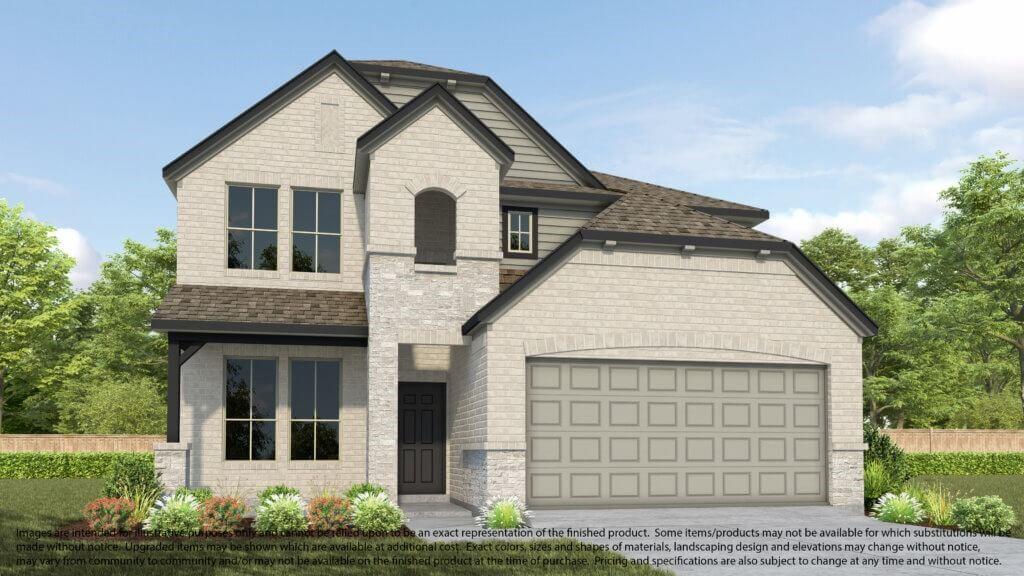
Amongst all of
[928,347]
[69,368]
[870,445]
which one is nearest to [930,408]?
[928,347]

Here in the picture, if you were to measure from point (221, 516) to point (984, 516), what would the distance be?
38.6ft

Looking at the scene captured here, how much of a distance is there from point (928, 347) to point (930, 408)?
4.27m

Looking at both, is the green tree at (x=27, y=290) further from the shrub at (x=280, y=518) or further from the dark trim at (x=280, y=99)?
the shrub at (x=280, y=518)

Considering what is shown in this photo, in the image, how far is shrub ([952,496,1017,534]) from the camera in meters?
15.1

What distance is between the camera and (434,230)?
2184 cm

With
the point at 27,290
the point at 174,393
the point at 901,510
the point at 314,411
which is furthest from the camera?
the point at 27,290

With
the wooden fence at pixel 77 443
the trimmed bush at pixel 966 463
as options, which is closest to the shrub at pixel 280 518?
the wooden fence at pixel 77 443

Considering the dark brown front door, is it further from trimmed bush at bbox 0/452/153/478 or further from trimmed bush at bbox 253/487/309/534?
trimmed bush at bbox 0/452/153/478

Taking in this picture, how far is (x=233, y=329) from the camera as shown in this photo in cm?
1900

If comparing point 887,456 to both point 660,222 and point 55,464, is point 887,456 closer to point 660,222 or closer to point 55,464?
point 660,222

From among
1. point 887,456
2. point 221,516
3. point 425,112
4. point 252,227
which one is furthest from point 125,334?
point 887,456

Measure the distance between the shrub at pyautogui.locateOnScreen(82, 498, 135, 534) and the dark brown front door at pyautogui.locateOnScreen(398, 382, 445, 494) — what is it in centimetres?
688

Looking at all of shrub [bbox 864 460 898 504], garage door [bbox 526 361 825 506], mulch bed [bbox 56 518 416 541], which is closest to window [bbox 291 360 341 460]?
garage door [bbox 526 361 825 506]

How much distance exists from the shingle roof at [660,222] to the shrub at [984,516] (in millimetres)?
5991
